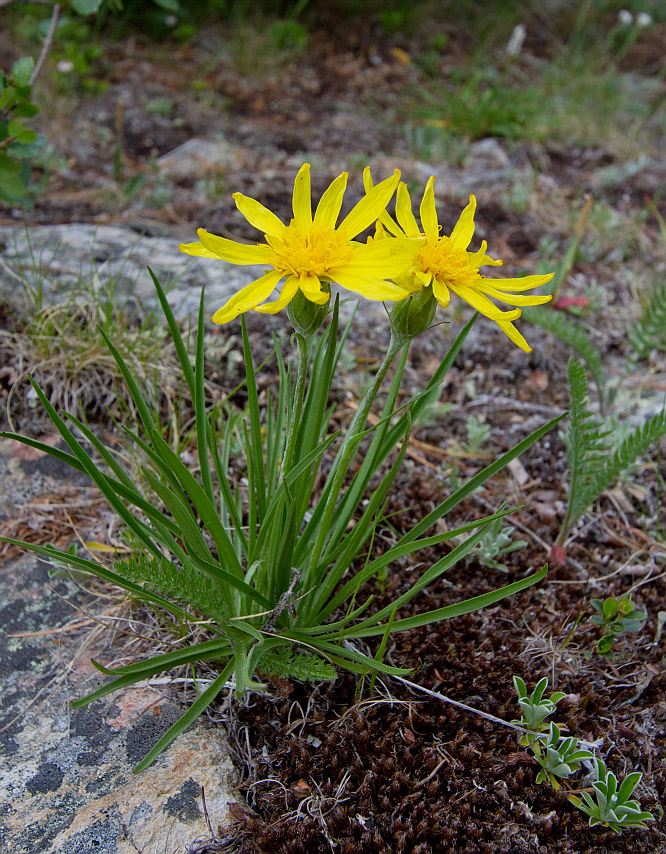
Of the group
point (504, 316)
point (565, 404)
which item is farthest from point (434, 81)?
point (504, 316)

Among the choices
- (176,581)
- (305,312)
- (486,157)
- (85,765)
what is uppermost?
(305,312)

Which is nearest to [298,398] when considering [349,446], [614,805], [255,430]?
[349,446]

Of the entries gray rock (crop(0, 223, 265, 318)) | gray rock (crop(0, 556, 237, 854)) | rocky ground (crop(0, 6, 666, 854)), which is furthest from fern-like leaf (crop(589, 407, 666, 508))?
gray rock (crop(0, 223, 265, 318))

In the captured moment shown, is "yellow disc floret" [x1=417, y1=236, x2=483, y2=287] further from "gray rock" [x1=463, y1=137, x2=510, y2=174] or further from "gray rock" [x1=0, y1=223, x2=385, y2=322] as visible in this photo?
"gray rock" [x1=463, y1=137, x2=510, y2=174]

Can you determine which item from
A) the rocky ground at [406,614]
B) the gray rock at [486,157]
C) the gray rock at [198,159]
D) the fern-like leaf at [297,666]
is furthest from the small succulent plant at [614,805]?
the gray rock at [486,157]

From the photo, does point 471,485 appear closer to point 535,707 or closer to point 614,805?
point 535,707

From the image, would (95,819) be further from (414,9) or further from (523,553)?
(414,9)
